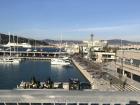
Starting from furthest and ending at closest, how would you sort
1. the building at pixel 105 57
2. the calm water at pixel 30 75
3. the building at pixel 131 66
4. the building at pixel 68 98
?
the building at pixel 105 57
the calm water at pixel 30 75
the building at pixel 131 66
the building at pixel 68 98

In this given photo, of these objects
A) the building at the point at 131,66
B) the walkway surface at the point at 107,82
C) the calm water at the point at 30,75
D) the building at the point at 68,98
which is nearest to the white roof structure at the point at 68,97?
the building at the point at 68,98

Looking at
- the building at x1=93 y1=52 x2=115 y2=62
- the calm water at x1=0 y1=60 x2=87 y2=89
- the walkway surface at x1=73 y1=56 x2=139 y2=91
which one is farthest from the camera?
the building at x1=93 y1=52 x2=115 y2=62

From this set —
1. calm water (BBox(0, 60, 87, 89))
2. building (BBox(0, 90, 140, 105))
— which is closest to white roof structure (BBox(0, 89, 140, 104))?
building (BBox(0, 90, 140, 105))

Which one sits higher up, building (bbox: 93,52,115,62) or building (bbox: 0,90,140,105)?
building (bbox: 0,90,140,105)

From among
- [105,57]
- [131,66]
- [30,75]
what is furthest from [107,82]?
[105,57]

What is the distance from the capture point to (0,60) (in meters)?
105

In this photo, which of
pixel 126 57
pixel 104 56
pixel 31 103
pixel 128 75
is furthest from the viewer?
pixel 104 56

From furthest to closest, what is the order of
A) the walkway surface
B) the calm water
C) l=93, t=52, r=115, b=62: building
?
l=93, t=52, r=115, b=62: building
the calm water
the walkway surface

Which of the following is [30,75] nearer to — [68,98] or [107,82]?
[107,82]

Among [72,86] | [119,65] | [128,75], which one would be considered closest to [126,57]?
[119,65]

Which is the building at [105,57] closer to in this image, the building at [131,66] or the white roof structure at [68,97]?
the building at [131,66]

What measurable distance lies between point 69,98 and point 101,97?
1405mm

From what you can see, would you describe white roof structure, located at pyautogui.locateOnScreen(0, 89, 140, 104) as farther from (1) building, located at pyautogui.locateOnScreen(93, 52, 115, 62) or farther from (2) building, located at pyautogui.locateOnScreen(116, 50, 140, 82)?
(1) building, located at pyautogui.locateOnScreen(93, 52, 115, 62)

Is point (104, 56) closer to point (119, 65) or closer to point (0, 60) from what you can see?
point (0, 60)
